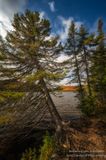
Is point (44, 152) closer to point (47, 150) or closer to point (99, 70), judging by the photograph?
point (47, 150)

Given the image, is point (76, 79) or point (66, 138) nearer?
point (66, 138)

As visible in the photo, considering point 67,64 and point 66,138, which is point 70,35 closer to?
point 67,64

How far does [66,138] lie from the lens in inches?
498

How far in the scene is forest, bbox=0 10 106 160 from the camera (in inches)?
470

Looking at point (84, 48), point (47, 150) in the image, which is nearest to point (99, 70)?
point (84, 48)

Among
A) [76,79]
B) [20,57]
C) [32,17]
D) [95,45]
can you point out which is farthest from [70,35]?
[20,57]

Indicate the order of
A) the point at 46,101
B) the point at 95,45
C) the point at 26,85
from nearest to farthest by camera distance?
the point at 26,85 < the point at 46,101 < the point at 95,45

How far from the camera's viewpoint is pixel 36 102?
46.3 ft

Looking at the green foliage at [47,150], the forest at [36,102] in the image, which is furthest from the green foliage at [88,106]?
the green foliage at [47,150]

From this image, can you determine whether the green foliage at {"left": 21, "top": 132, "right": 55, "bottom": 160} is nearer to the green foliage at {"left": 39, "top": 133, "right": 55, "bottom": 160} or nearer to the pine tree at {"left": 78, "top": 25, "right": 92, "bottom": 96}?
the green foliage at {"left": 39, "top": 133, "right": 55, "bottom": 160}

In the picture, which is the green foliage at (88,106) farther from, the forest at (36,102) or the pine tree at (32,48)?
the pine tree at (32,48)

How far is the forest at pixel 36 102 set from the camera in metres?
11.9

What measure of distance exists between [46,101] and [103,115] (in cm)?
618

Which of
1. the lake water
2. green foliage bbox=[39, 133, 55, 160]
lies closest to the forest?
green foliage bbox=[39, 133, 55, 160]
